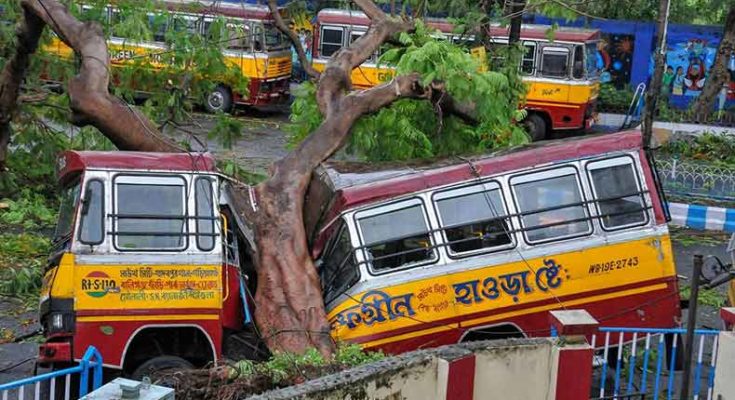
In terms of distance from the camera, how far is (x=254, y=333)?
32.9 ft

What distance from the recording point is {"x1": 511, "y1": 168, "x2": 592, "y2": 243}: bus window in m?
10.5

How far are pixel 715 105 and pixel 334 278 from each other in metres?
20.6

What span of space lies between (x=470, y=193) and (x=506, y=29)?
497 inches

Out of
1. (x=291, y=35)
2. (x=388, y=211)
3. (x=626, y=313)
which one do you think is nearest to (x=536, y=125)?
(x=291, y=35)

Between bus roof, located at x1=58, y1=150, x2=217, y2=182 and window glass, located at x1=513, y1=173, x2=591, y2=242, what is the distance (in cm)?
310

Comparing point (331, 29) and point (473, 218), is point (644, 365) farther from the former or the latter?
point (331, 29)

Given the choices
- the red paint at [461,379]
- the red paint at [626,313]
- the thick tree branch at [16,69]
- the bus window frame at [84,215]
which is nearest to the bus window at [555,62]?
the thick tree branch at [16,69]

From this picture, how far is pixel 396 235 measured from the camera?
33.7 ft

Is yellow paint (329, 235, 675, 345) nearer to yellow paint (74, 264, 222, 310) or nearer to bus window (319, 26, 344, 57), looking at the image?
yellow paint (74, 264, 222, 310)

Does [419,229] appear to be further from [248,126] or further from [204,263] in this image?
[248,126]

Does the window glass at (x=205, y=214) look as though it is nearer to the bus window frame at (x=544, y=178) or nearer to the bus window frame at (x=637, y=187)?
the bus window frame at (x=544, y=178)

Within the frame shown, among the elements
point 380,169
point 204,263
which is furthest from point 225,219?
point 380,169

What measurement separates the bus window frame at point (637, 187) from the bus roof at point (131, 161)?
148 inches

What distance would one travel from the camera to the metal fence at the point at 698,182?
63.7 ft
